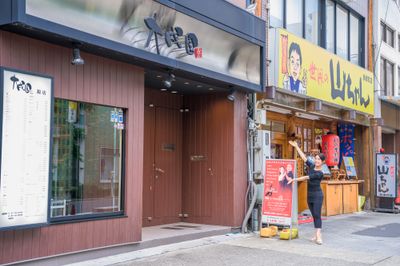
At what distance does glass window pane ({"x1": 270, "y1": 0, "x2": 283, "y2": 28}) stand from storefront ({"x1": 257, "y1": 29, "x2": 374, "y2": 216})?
604mm

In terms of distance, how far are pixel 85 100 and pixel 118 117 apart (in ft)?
2.85

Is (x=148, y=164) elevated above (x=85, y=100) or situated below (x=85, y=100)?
below

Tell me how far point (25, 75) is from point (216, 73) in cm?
420

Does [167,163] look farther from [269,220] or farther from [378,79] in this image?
[378,79]

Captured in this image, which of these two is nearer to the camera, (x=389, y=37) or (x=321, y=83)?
(x=321, y=83)

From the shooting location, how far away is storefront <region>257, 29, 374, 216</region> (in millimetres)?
12359

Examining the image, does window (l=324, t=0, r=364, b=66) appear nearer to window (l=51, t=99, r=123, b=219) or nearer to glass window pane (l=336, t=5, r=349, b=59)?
glass window pane (l=336, t=5, r=349, b=59)

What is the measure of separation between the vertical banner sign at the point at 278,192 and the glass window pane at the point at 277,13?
4.04 metres

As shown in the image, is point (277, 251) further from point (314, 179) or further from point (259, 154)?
point (259, 154)

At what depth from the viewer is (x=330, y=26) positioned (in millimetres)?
15828

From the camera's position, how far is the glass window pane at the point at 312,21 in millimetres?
14430

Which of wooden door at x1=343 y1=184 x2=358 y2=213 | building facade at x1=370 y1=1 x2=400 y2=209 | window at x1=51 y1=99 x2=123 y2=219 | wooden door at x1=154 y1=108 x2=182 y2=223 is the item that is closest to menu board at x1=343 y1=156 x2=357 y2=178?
wooden door at x1=343 y1=184 x2=358 y2=213

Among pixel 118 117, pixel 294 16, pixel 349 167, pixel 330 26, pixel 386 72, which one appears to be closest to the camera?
pixel 118 117

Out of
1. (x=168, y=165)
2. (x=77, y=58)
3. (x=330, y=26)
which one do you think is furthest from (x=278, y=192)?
(x=330, y=26)
